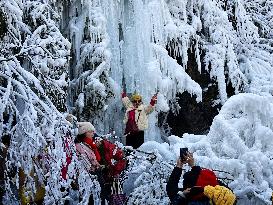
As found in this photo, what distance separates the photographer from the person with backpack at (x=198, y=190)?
390cm

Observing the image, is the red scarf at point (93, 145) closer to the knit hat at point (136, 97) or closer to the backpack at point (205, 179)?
the backpack at point (205, 179)

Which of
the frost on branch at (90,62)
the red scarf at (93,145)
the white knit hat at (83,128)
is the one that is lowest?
the red scarf at (93,145)

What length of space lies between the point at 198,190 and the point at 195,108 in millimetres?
5624

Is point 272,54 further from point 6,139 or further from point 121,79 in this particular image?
point 6,139

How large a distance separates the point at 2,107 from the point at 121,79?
4.75 m

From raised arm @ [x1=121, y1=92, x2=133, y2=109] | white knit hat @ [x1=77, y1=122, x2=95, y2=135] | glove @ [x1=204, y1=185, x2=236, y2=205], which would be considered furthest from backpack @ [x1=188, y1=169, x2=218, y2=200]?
raised arm @ [x1=121, y1=92, x2=133, y2=109]

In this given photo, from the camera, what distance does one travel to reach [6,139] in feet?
13.1

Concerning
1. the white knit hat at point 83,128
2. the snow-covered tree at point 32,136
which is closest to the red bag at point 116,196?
the white knit hat at point 83,128

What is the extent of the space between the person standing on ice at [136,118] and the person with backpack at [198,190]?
307 centimetres

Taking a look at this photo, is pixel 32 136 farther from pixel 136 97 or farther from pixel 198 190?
pixel 136 97

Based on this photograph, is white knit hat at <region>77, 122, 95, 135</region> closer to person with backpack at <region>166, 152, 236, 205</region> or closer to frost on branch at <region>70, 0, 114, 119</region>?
person with backpack at <region>166, 152, 236, 205</region>

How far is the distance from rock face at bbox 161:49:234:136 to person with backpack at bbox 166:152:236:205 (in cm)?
510

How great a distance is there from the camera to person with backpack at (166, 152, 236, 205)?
3898 millimetres

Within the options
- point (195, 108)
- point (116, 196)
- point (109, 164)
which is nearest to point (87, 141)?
point (109, 164)
